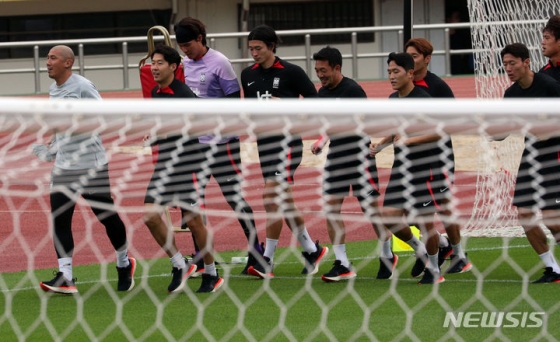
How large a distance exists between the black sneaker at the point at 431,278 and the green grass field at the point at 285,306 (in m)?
0.07

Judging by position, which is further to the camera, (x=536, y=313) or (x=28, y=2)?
(x=28, y=2)

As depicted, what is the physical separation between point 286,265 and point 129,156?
1.70m

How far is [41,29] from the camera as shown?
2652 cm

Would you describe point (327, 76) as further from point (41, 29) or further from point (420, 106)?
point (41, 29)

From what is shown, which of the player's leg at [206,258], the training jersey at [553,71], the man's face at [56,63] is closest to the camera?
the player's leg at [206,258]

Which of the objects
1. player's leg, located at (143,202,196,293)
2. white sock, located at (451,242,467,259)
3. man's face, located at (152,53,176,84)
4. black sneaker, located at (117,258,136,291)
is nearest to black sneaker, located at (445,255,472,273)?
white sock, located at (451,242,467,259)

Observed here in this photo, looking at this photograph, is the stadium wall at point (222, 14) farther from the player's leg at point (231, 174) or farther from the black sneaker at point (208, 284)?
the black sneaker at point (208, 284)

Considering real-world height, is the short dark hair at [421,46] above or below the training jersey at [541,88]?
above

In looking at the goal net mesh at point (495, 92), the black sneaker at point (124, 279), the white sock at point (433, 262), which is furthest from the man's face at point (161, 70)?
the goal net mesh at point (495, 92)

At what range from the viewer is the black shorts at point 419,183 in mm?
7891

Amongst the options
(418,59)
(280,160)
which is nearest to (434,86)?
(418,59)

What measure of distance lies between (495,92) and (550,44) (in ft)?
8.30

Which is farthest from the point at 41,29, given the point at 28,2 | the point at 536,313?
the point at 536,313

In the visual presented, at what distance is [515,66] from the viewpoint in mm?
7902
